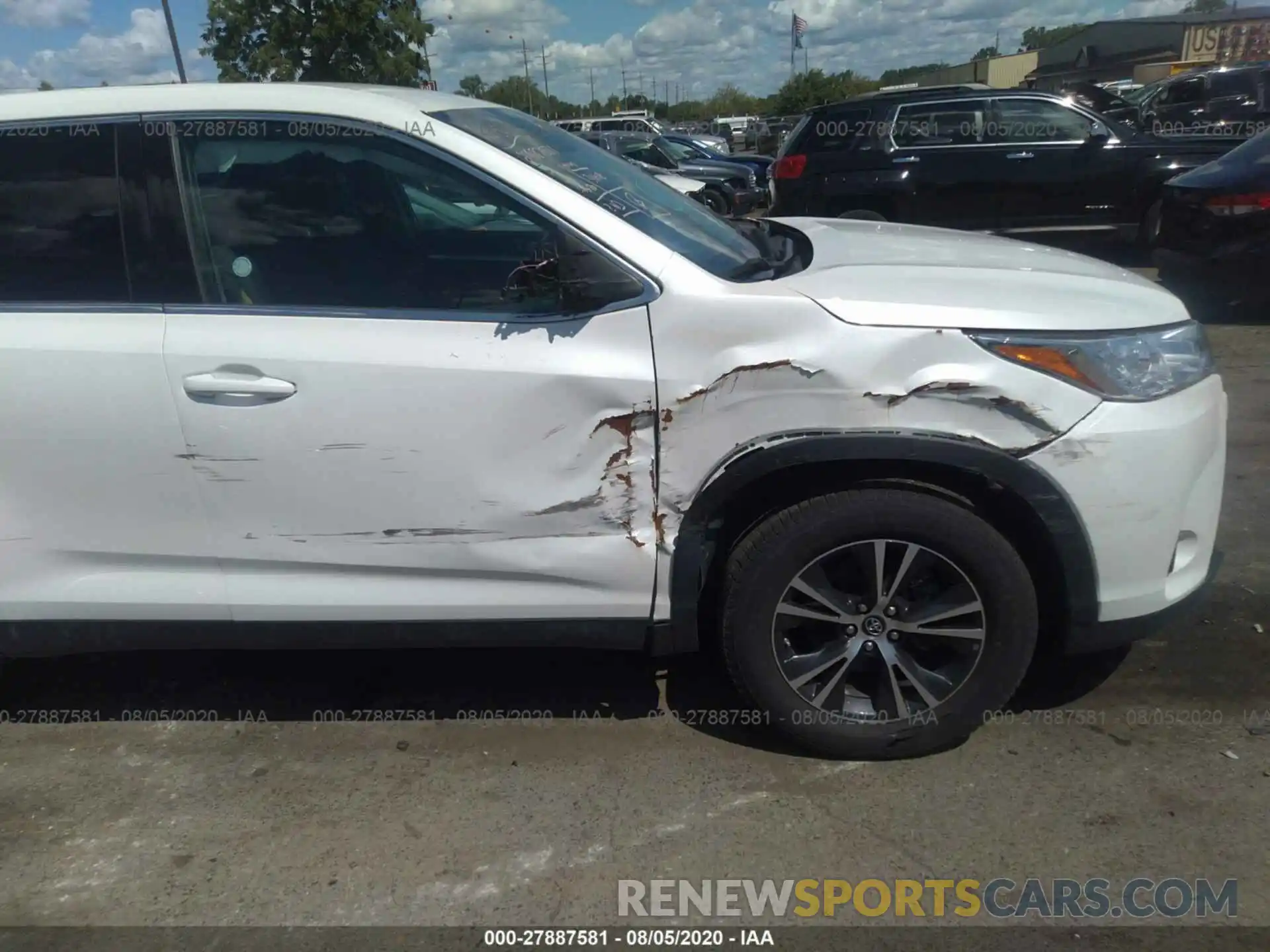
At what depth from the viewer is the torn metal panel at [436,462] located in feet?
8.46

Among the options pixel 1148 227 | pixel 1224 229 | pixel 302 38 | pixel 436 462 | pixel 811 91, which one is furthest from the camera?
pixel 811 91

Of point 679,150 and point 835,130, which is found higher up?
point 835,130

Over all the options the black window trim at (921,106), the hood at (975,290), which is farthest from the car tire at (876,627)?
the black window trim at (921,106)

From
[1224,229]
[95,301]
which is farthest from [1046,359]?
[1224,229]

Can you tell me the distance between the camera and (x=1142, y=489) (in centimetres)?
256

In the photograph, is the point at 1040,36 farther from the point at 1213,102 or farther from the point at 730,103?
the point at 1213,102

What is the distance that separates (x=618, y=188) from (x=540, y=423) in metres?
0.87

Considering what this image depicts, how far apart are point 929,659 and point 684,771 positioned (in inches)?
30.4

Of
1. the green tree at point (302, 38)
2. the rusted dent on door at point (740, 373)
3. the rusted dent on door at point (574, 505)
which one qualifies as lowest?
the rusted dent on door at point (574, 505)

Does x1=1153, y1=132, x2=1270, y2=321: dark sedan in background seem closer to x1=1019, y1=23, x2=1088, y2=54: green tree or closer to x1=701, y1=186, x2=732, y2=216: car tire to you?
x1=701, y1=186, x2=732, y2=216: car tire

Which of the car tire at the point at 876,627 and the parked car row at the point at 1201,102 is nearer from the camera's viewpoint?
the car tire at the point at 876,627

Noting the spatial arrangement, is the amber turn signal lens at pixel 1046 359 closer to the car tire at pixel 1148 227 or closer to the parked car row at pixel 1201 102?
the car tire at pixel 1148 227

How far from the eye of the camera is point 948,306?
2564 millimetres

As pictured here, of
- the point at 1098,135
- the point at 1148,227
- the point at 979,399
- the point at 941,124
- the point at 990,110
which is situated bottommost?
the point at 1148,227
